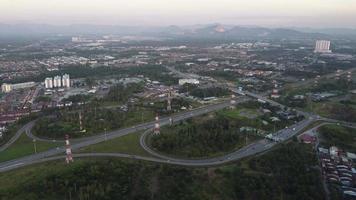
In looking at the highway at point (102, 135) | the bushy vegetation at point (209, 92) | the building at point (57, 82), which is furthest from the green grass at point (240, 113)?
the building at point (57, 82)

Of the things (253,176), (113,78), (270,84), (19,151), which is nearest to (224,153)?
(253,176)

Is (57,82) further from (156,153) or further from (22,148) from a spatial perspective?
(156,153)

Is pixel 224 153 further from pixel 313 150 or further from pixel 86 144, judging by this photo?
pixel 86 144

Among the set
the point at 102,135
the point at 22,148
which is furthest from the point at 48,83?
the point at 22,148

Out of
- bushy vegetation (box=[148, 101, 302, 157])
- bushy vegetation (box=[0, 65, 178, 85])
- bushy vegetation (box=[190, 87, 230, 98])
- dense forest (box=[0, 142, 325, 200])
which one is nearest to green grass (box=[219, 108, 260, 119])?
bushy vegetation (box=[148, 101, 302, 157])

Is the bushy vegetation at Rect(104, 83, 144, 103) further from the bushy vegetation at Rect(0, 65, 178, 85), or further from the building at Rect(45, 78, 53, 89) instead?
the building at Rect(45, 78, 53, 89)

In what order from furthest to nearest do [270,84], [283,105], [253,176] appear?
[270,84] → [283,105] → [253,176]
